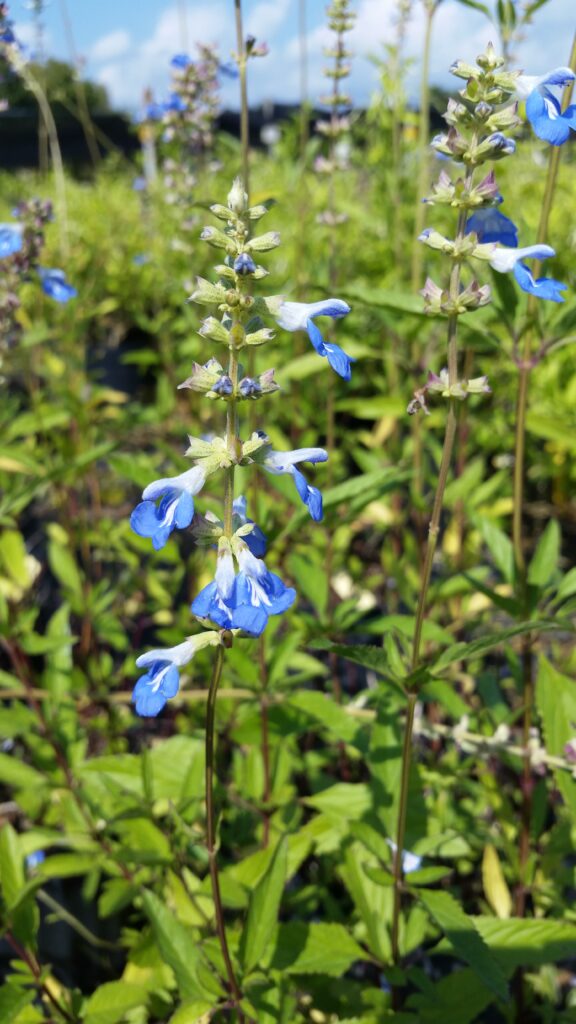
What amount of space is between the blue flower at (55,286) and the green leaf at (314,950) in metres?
2.25

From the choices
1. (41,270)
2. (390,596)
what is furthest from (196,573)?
(41,270)

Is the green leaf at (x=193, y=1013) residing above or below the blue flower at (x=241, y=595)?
below

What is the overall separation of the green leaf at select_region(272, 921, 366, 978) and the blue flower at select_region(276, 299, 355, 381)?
4.08ft

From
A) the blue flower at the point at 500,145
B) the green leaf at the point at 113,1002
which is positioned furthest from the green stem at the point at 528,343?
the green leaf at the point at 113,1002

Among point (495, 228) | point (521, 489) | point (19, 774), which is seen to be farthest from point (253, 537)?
point (19, 774)

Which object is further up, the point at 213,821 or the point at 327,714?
the point at 213,821

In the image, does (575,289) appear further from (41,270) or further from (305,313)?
(41,270)

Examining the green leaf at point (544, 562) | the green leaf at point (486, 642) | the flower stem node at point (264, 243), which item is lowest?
the green leaf at point (544, 562)

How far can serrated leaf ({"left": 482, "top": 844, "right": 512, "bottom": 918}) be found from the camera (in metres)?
2.11

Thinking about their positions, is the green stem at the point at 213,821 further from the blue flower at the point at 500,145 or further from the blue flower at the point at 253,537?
the blue flower at the point at 500,145

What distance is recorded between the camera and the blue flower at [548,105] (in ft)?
4.20

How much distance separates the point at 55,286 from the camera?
294cm

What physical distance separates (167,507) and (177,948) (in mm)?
953

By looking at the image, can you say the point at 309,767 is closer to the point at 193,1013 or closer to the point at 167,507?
the point at 193,1013
